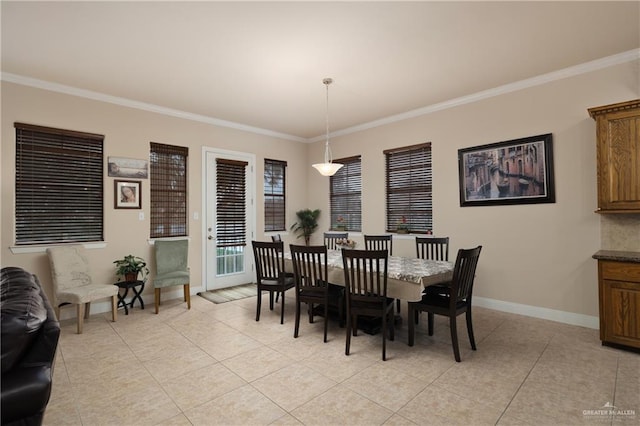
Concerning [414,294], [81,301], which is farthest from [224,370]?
[81,301]

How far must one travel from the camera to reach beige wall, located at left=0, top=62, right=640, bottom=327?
3.50 m

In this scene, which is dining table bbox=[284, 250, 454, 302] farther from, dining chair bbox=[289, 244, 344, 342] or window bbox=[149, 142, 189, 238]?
window bbox=[149, 142, 189, 238]

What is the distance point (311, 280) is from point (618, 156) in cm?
323

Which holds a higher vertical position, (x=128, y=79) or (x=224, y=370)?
(x=128, y=79)

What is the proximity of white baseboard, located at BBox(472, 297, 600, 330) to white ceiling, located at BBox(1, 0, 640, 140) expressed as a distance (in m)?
2.80

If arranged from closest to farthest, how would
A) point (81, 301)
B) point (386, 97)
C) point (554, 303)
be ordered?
point (81, 301) → point (554, 303) → point (386, 97)

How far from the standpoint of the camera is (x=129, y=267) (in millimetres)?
4191

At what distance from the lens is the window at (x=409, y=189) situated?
193 inches

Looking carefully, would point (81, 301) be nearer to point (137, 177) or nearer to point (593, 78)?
point (137, 177)

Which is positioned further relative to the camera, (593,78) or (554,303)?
(554,303)

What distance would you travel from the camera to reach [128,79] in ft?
12.3

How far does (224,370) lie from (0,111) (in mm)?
3858

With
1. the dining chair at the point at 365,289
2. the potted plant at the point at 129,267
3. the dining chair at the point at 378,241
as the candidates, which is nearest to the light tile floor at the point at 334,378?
the dining chair at the point at 365,289

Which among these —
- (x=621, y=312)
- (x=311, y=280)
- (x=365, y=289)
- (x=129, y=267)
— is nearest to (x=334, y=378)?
(x=365, y=289)
